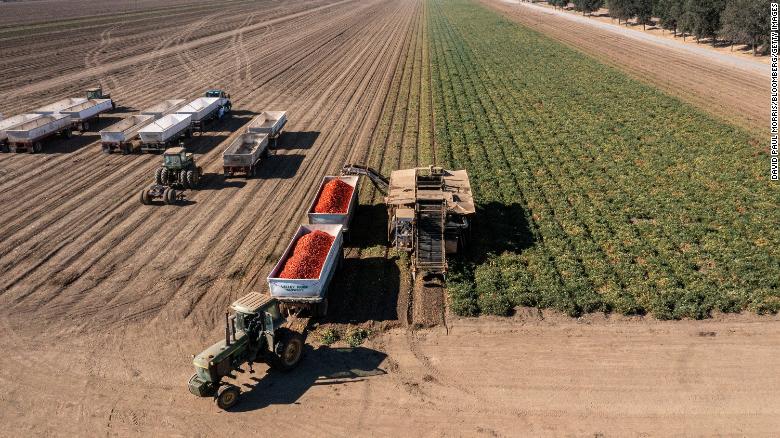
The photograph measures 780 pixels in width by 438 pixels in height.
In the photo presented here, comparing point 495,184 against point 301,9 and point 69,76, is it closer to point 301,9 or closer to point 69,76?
point 69,76

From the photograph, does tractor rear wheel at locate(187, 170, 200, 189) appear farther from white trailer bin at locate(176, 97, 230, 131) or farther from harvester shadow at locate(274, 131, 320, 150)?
white trailer bin at locate(176, 97, 230, 131)

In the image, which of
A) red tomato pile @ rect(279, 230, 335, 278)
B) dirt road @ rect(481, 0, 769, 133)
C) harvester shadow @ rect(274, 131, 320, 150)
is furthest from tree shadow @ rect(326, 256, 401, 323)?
dirt road @ rect(481, 0, 769, 133)

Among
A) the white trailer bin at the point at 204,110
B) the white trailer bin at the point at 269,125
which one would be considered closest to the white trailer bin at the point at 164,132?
the white trailer bin at the point at 204,110

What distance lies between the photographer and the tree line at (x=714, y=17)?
5658cm

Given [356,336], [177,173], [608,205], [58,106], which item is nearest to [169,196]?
[177,173]

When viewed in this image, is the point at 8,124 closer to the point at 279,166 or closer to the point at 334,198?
the point at 279,166

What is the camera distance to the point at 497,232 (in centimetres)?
2238

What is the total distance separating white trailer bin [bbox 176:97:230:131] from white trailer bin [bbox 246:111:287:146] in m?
4.33

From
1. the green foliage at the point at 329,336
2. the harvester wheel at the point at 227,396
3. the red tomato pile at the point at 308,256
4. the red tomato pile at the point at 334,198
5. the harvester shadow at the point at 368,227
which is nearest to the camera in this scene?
the harvester wheel at the point at 227,396

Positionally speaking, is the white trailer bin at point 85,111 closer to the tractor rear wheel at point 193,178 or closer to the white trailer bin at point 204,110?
the white trailer bin at point 204,110

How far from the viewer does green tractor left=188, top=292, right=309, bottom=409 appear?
13.5m

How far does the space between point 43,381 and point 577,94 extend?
43.1 m

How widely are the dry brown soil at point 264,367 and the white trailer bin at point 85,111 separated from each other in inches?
208

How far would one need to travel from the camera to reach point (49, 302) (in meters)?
18.5
